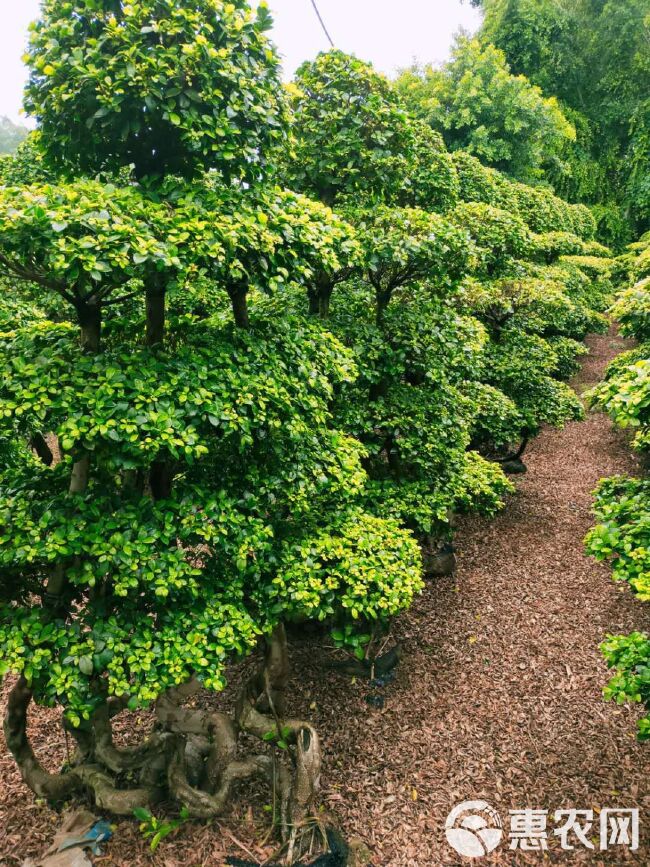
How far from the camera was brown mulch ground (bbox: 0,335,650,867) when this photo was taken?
471 centimetres

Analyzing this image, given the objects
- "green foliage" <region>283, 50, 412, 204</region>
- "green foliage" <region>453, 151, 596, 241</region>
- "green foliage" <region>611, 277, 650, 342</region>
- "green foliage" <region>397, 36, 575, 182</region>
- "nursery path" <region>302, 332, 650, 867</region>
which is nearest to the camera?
"nursery path" <region>302, 332, 650, 867</region>

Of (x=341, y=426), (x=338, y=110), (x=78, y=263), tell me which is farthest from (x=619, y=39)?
(x=78, y=263)

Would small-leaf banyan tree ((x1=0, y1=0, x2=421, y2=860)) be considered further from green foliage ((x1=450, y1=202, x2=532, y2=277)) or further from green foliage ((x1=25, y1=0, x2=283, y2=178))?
green foliage ((x1=450, y1=202, x2=532, y2=277))

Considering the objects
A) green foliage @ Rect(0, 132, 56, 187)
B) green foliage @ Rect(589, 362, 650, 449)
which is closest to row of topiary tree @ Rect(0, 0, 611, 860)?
green foliage @ Rect(589, 362, 650, 449)

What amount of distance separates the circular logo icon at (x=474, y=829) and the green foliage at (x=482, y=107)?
19824mm

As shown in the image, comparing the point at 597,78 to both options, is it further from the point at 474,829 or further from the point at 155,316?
the point at 474,829

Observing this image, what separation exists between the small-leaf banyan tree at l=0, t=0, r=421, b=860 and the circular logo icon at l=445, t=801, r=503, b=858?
127cm

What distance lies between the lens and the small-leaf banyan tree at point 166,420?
12.0 feet

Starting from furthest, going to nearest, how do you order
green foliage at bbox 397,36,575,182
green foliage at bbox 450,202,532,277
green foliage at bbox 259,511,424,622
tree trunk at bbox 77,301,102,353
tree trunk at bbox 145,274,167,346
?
1. green foliage at bbox 397,36,575,182
2. green foliage at bbox 450,202,532,277
3. green foliage at bbox 259,511,424,622
4. tree trunk at bbox 145,274,167,346
5. tree trunk at bbox 77,301,102,353

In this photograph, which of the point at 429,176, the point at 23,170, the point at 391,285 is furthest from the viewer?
the point at 23,170

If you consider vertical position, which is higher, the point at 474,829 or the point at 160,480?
the point at 160,480

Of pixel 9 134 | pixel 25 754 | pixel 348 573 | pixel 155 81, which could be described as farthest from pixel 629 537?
pixel 9 134

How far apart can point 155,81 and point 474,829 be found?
247 inches

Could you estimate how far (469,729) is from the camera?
584 cm
